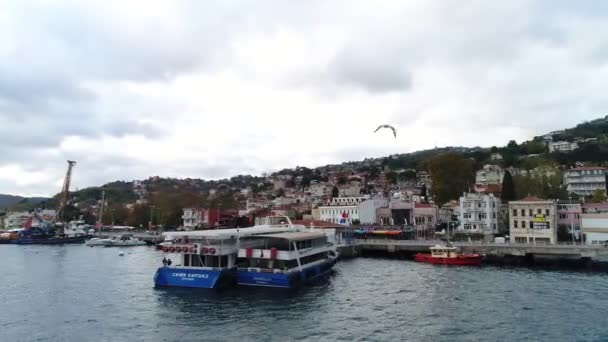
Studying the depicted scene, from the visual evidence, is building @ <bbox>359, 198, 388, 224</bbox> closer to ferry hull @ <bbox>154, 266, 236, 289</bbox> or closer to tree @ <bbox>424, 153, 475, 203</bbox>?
tree @ <bbox>424, 153, 475, 203</bbox>

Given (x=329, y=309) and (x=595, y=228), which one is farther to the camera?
(x=595, y=228)

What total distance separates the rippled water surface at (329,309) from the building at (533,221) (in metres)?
18.1

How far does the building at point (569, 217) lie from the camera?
6231 cm

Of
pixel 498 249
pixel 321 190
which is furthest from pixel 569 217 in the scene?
pixel 321 190

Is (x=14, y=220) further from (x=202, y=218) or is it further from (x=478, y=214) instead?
(x=478, y=214)

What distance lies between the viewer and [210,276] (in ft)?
110

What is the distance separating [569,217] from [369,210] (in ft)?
110

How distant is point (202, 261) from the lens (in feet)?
117

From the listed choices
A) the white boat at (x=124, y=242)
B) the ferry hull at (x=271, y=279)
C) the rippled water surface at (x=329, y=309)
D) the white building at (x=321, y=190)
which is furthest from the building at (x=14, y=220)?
the ferry hull at (x=271, y=279)

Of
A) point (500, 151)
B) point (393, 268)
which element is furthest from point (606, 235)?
point (500, 151)

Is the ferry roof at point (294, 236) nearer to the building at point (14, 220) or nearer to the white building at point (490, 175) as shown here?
the white building at point (490, 175)

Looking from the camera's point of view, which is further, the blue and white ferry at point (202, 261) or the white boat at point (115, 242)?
the white boat at point (115, 242)

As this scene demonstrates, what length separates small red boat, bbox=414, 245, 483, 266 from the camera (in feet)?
163

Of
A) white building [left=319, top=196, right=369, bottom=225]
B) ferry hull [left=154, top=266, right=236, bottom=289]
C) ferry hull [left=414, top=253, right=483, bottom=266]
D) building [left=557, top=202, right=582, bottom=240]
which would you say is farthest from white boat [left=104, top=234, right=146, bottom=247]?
building [left=557, top=202, right=582, bottom=240]
